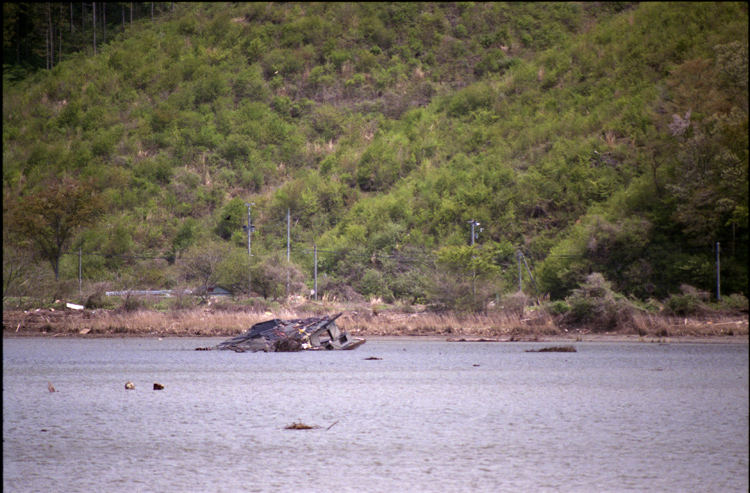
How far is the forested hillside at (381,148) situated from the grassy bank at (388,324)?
3232 mm

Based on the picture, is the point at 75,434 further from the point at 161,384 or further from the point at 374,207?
the point at 374,207

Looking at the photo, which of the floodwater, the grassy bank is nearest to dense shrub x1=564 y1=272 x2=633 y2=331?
the grassy bank

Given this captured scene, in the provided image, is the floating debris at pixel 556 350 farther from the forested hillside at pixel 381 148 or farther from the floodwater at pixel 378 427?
the forested hillside at pixel 381 148

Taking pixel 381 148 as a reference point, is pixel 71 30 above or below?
above

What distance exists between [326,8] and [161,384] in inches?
4071

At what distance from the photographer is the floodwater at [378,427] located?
8672 mm

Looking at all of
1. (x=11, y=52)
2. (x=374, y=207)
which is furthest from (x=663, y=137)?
(x=11, y=52)

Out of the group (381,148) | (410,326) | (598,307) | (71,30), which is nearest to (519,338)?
(598,307)

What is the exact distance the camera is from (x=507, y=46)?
105312mm

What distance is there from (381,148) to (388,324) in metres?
45.3

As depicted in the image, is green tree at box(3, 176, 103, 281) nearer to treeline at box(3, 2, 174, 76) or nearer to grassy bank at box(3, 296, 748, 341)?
grassy bank at box(3, 296, 748, 341)

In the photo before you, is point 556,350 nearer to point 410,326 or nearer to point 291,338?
point 410,326

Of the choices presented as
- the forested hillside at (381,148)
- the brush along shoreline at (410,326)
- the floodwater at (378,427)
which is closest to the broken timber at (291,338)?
the brush along shoreline at (410,326)

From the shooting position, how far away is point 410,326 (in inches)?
1639
